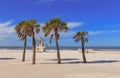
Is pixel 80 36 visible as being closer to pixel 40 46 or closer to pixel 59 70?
pixel 59 70

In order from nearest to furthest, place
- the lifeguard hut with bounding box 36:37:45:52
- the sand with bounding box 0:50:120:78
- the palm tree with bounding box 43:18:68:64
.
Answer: the sand with bounding box 0:50:120:78, the palm tree with bounding box 43:18:68:64, the lifeguard hut with bounding box 36:37:45:52

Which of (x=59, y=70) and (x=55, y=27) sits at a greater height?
(x=55, y=27)

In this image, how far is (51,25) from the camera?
34469 mm

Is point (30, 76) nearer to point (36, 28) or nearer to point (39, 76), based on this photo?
point (39, 76)

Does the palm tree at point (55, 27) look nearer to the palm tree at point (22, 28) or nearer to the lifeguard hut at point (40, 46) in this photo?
the palm tree at point (22, 28)

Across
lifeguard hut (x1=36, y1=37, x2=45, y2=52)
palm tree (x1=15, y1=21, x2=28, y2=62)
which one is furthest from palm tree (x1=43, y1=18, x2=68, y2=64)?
lifeguard hut (x1=36, y1=37, x2=45, y2=52)

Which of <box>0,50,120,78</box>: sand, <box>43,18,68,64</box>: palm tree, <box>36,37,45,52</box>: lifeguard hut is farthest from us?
<box>36,37,45,52</box>: lifeguard hut

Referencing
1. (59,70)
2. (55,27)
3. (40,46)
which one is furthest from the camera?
(40,46)

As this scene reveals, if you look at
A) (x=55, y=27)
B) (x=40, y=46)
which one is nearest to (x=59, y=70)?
(x=55, y=27)

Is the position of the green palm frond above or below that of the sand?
above

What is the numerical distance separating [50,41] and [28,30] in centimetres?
338

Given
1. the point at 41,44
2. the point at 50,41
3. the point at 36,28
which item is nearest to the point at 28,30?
the point at 36,28

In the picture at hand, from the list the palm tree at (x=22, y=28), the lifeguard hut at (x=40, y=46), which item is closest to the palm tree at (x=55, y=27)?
the palm tree at (x=22, y=28)

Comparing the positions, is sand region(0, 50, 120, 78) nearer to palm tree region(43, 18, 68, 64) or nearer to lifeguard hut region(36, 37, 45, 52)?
palm tree region(43, 18, 68, 64)
